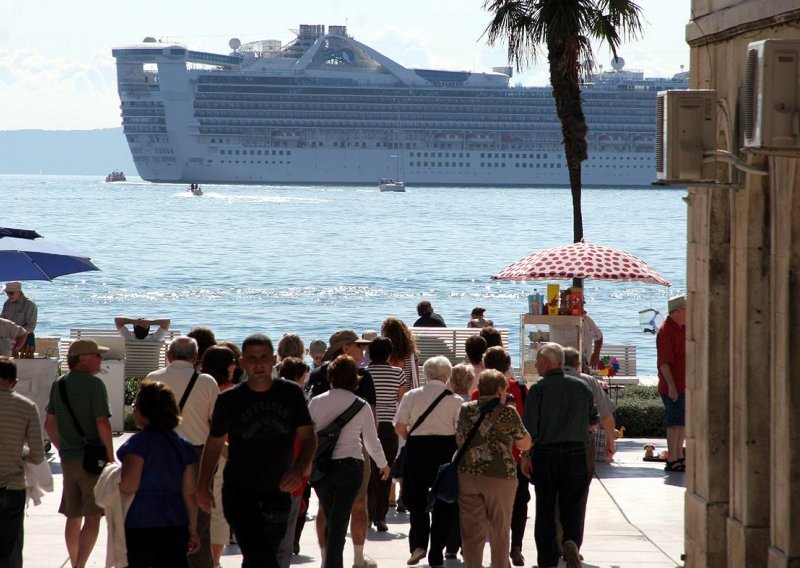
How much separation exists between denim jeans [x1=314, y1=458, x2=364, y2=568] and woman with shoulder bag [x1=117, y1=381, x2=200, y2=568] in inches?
48.6

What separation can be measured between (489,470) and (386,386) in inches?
61.8

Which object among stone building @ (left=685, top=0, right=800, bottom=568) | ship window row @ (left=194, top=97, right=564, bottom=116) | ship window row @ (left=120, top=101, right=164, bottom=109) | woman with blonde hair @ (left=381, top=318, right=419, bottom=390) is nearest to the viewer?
stone building @ (left=685, top=0, right=800, bottom=568)

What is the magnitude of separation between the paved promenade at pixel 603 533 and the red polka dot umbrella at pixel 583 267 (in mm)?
2105

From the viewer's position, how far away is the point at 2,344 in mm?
10430

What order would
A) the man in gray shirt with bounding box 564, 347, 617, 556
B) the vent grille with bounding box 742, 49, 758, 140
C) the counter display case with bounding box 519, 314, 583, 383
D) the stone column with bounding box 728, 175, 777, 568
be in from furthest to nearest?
the counter display case with bounding box 519, 314, 583, 383, the man in gray shirt with bounding box 564, 347, 617, 556, the stone column with bounding box 728, 175, 777, 568, the vent grille with bounding box 742, 49, 758, 140

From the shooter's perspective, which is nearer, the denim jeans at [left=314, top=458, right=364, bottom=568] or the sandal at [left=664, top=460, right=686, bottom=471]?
the denim jeans at [left=314, top=458, right=364, bottom=568]

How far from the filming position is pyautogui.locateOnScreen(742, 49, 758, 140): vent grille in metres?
5.05

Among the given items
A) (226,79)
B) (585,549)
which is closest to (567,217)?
(226,79)

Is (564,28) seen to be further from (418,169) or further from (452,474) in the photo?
(418,169)

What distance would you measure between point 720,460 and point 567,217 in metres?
89.0

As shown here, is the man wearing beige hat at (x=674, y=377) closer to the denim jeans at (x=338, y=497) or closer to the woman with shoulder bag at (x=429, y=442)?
the woman with shoulder bag at (x=429, y=442)

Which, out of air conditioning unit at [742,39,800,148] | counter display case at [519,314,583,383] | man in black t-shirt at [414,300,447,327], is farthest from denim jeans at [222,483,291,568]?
man in black t-shirt at [414,300,447,327]

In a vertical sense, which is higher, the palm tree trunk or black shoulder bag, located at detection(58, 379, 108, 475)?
the palm tree trunk

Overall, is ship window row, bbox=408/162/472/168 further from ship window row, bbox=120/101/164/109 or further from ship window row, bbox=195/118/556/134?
ship window row, bbox=120/101/164/109
